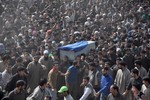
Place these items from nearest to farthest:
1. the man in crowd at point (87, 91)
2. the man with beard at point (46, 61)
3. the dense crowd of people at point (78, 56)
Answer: the dense crowd of people at point (78, 56)
the man in crowd at point (87, 91)
the man with beard at point (46, 61)

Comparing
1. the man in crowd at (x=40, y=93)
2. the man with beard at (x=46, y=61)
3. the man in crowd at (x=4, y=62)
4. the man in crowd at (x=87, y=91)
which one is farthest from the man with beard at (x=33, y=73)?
the man in crowd at (x=40, y=93)

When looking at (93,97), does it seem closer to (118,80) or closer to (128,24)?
(118,80)

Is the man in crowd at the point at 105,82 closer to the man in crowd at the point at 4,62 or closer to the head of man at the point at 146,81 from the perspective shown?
the head of man at the point at 146,81

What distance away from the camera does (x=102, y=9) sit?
26.3 m

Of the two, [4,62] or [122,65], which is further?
[4,62]

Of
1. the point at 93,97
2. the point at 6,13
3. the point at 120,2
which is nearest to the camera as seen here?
the point at 93,97

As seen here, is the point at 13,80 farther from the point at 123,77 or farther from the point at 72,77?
the point at 123,77

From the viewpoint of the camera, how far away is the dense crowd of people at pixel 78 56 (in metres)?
9.99

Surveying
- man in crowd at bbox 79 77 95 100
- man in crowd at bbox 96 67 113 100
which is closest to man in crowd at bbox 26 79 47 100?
man in crowd at bbox 79 77 95 100

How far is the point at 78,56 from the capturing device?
12.2 meters

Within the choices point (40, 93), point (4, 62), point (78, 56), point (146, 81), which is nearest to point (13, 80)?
point (40, 93)

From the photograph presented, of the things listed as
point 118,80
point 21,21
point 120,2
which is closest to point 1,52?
point 118,80

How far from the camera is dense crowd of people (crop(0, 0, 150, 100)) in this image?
9.99 m

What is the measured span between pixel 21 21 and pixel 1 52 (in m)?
8.92
